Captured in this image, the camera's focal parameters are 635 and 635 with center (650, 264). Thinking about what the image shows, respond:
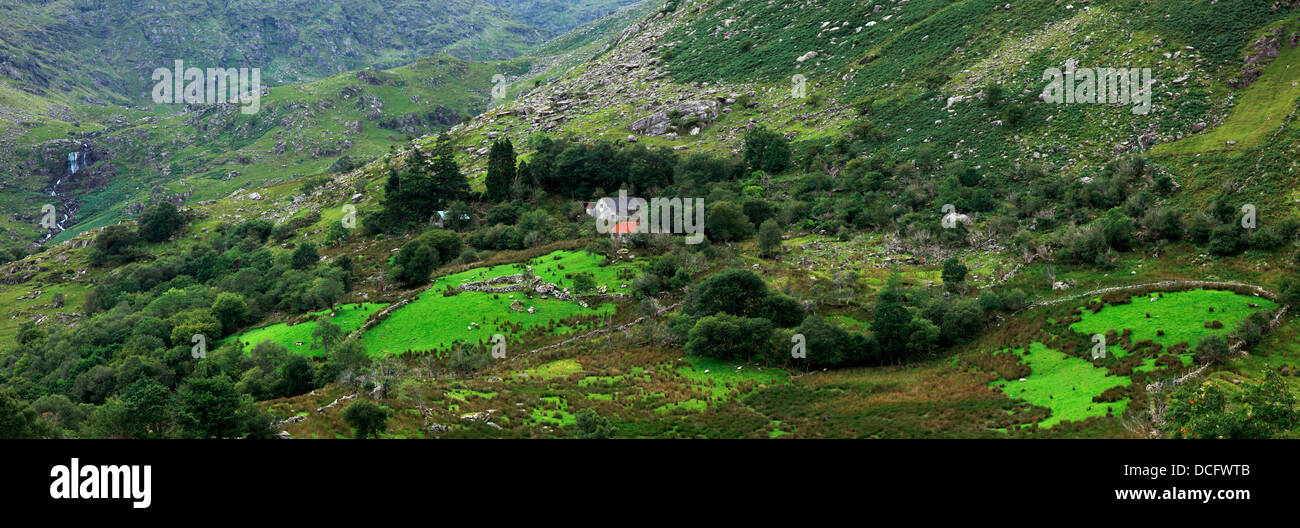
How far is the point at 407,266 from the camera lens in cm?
7481

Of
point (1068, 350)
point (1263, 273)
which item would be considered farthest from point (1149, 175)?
point (1068, 350)

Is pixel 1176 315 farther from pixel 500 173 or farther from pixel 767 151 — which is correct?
pixel 500 173

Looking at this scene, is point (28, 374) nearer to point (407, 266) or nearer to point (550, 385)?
point (407, 266)

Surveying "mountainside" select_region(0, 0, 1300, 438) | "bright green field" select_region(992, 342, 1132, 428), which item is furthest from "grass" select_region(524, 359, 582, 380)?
"bright green field" select_region(992, 342, 1132, 428)

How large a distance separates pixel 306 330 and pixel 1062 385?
210ft

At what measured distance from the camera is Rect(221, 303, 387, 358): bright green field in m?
59.8

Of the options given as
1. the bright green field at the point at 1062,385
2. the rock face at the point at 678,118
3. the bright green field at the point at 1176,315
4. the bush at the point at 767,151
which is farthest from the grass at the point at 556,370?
the rock face at the point at 678,118

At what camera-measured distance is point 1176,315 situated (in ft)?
136

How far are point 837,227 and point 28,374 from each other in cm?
9331

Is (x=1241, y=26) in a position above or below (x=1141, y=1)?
below

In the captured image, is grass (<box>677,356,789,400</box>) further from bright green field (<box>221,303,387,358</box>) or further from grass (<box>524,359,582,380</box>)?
bright green field (<box>221,303,387,358</box>)

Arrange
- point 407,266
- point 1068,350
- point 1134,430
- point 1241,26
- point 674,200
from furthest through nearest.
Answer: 1. point 674,200
2. point 1241,26
3. point 407,266
4. point 1068,350
5. point 1134,430

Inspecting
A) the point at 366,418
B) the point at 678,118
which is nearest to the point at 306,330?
the point at 366,418

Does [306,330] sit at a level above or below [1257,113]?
below
